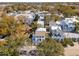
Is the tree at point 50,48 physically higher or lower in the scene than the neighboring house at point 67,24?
lower

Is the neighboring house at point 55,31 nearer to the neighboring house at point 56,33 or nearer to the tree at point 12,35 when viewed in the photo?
the neighboring house at point 56,33

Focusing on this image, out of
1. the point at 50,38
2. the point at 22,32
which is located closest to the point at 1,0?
the point at 22,32

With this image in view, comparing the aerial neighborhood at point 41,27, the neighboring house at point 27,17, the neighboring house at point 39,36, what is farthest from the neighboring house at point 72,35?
the neighboring house at point 27,17

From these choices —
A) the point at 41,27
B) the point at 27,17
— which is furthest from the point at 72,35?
the point at 27,17

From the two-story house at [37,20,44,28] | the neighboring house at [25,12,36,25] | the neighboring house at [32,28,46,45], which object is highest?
the neighboring house at [25,12,36,25]

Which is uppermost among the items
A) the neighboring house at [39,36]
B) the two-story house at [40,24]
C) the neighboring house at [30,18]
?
the neighboring house at [30,18]

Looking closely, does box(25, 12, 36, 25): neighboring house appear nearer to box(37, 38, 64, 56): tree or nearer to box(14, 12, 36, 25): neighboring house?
box(14, 12, 36, 25): neighboring house

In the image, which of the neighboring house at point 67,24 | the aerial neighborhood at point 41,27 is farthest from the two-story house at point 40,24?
the neighboring house at point 67,24

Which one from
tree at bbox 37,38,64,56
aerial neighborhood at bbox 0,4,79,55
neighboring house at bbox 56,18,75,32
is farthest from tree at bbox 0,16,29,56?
neighboring house at bbox 56,18,75,32

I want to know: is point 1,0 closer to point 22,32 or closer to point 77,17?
point 22,32
